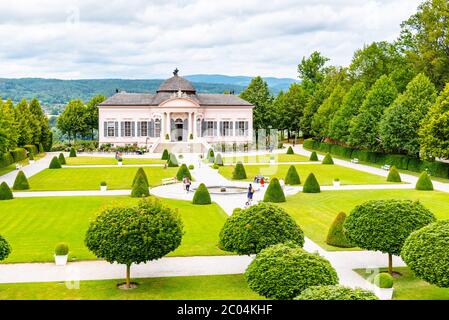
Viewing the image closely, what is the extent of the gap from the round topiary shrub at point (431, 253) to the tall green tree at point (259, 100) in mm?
83232

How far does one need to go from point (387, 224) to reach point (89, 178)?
114 ft

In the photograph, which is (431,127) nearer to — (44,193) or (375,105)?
(375,105)

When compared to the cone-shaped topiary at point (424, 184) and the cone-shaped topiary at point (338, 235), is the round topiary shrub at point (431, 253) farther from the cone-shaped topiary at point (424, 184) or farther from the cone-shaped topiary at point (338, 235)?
the cone-shaped topiary at point (424, 184)

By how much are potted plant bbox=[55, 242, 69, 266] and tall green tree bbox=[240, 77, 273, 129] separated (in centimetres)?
8000

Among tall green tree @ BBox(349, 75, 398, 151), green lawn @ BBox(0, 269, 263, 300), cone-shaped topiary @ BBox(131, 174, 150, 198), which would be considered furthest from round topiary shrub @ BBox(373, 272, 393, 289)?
tall green tree @ BBox(349, 75, 398, 151)

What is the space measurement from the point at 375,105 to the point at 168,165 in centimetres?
2292

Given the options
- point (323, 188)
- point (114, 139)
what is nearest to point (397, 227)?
point (323, 188)

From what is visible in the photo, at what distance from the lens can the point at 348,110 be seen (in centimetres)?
7062

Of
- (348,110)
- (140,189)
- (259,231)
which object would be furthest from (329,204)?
(348,110)

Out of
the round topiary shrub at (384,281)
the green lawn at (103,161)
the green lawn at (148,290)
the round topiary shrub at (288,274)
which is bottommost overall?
the green lawn at (148,290)

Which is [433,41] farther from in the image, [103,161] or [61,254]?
[61,254]

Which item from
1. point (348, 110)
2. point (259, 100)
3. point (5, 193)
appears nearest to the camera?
point (5, 193)

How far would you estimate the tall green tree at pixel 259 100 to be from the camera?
10006 cm

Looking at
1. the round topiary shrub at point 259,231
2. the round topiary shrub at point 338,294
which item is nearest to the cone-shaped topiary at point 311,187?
the round topiary shrub at point 259,231
